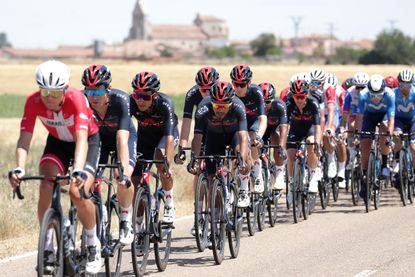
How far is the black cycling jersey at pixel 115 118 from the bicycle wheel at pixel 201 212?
1.10 m

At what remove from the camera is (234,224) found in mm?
11898

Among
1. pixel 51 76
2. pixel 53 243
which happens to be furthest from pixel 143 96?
pixel 53 243

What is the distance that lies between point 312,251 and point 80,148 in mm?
4400

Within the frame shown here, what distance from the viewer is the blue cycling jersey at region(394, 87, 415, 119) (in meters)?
17.6

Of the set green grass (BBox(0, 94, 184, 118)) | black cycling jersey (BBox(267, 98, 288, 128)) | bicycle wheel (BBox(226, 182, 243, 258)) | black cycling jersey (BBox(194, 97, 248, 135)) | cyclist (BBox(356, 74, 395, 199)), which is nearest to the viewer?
bicycle wheel (BBox(226, 182, 243, 258))

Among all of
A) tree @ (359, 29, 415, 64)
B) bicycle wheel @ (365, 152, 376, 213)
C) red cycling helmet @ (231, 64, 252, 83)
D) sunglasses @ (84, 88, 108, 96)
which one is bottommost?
bicycle wheel @ (365, 152, 376, 213)

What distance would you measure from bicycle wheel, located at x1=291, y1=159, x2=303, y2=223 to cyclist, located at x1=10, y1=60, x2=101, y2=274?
6.32 meters

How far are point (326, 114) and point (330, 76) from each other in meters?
0.79

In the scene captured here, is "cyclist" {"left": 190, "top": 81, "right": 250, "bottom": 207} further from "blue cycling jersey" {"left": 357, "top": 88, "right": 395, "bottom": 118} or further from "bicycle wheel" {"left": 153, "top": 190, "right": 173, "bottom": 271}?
"blue cycling jersey" {"left": 357, "top": 88, "right": 395, "bottom": 118}

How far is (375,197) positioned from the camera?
1650cm

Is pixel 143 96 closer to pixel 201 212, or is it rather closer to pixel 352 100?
pixel 201 212

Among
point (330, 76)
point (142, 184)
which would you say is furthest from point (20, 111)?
point (142, 184)

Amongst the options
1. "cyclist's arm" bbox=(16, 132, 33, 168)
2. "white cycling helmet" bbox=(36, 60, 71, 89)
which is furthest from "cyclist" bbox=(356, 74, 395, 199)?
"white cycling helmet" bbox=(36, 60, 71, 89)

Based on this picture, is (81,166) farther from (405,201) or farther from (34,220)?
(405,201)
